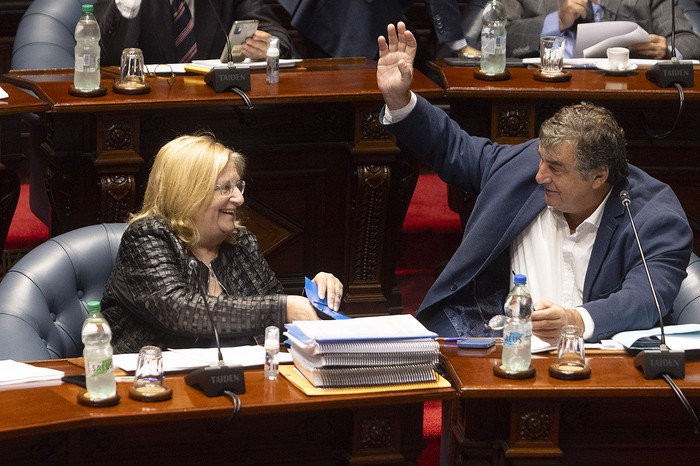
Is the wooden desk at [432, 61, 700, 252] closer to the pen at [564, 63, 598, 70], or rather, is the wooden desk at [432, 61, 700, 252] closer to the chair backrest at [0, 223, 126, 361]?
the pen at [564, 63, 598, 70]

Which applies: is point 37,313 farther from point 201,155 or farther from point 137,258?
point 201,155

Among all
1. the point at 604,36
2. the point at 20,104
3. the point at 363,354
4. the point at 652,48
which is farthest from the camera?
the point at 652,48

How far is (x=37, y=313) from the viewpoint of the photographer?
3.07 m

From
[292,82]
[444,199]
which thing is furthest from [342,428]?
[444,199]

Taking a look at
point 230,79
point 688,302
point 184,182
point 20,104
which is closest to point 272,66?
point 230,79

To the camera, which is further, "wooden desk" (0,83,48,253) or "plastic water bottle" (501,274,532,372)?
"wooden desk" (0,83,48,253)

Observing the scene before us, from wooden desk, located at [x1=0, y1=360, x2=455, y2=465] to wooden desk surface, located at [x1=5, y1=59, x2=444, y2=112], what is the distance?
1.46m

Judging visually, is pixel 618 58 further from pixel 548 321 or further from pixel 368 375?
pixel 368 375

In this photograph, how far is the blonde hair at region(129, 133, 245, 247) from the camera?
3.16 m

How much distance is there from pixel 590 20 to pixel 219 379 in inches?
126

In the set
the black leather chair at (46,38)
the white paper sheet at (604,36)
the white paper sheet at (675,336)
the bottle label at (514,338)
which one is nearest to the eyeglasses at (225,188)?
the bottle label at (514,338)

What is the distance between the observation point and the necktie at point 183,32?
4738 mm

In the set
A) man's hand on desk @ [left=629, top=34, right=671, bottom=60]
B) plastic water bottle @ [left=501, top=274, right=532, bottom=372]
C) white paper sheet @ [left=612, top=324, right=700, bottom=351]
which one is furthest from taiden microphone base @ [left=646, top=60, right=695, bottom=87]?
plastic water bottle @ [left=501, top=274, right=532, bottom=372]

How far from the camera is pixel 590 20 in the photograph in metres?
5.22
